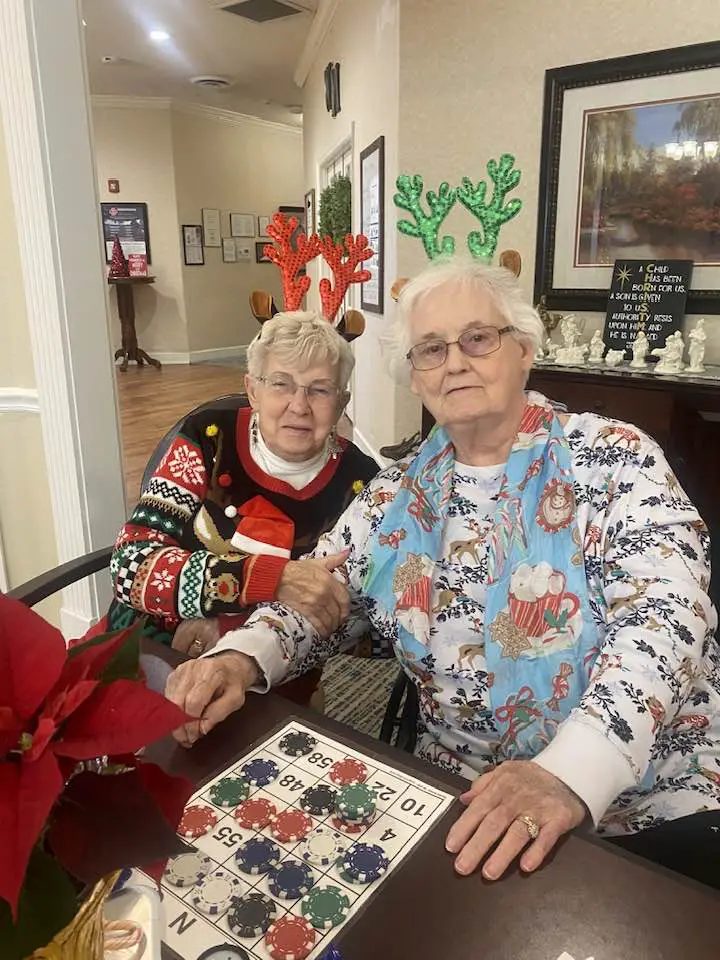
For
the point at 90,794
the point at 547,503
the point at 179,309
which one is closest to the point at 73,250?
the point at 547,503

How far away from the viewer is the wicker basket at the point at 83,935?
409 millimetres

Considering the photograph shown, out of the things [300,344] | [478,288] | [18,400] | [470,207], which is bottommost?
[18,400]

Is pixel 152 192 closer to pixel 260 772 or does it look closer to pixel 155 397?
pixel 155 397

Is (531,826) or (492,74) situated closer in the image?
(531,826)

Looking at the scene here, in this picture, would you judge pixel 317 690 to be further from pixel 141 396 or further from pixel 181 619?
pixel 141 396

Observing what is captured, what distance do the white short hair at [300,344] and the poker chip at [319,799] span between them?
92cm

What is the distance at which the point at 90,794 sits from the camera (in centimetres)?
44

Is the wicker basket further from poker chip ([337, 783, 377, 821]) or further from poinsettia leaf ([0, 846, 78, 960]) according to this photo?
poker chip ([337, 783, 377, 821])

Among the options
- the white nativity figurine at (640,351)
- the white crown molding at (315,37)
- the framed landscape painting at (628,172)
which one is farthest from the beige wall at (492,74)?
the white crown molding at (315,37)

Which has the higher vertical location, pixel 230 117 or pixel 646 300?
pixel 230 117

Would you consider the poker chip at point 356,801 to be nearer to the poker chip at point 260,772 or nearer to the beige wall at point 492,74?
the poker chip at point 260,772

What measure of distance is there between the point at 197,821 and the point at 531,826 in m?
0.37

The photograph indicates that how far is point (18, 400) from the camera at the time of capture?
2254 mm

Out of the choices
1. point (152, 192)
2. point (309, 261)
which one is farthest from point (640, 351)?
point (152, 192)
